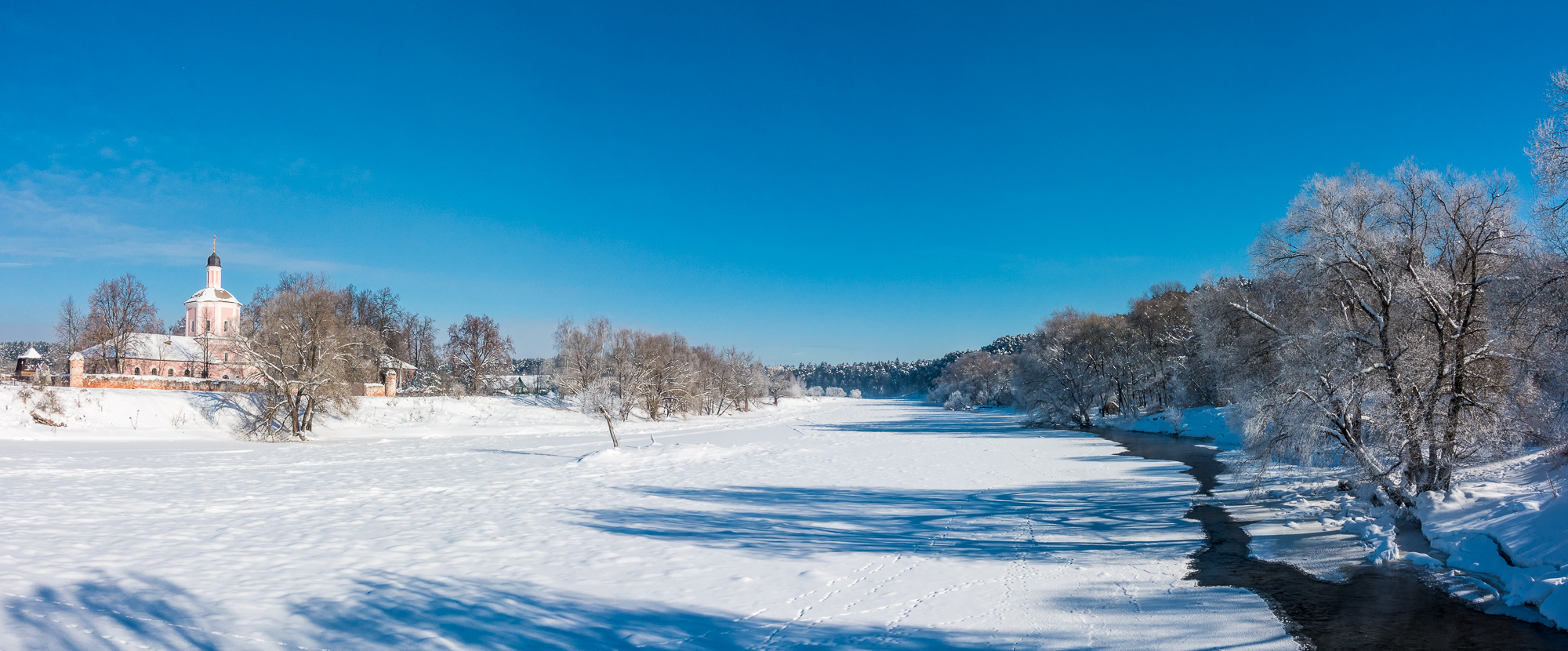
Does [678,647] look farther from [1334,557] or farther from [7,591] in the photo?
[1334,557]

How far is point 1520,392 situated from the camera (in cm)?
1211

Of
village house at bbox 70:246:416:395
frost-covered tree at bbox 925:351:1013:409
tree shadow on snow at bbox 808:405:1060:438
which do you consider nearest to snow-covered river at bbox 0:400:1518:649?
tree shadow on snow at bbox 808:405:1060:438

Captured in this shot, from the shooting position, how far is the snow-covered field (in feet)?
24.1

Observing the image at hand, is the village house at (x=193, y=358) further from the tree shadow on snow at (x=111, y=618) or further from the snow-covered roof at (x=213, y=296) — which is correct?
the tree shadow on snow at (x=111, y=618)

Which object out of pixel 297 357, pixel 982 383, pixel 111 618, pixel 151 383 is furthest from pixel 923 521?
pixel 982 383

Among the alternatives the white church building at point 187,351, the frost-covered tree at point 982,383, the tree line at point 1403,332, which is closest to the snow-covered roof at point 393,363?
the white church building at point 187,351

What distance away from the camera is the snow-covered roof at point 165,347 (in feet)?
173

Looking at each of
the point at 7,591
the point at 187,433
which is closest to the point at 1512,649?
the point at 7,591

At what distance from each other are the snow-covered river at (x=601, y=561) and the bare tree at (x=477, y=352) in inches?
1766

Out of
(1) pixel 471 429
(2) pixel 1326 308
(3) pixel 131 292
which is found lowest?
(1) pixel 471 429

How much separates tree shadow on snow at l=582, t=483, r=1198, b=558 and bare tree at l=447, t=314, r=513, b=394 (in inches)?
2125

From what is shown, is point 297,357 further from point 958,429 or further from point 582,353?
point 958,429

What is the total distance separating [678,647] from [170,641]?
4.97 meters

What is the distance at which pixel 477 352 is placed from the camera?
66375 mm
